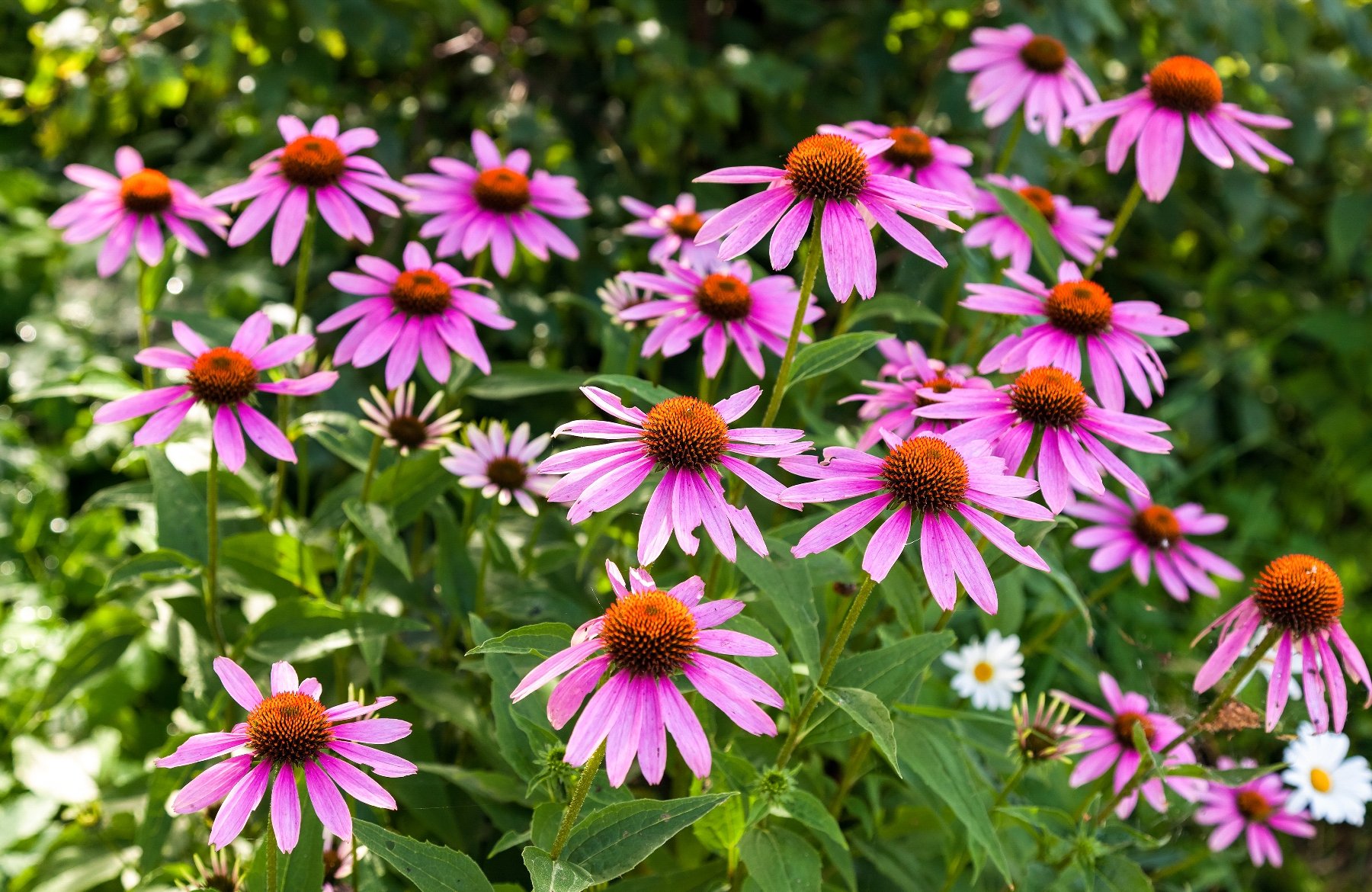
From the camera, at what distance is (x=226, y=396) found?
130 cm

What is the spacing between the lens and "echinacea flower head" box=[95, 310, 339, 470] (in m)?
1.28

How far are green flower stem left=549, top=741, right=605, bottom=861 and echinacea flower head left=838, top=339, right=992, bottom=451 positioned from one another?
507mm

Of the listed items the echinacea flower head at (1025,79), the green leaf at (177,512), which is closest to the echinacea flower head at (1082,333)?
the echinacea flower head at (1025,79)

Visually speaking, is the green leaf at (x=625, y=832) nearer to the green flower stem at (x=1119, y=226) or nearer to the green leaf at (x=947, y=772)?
the green leaf at (x=947, y=772)

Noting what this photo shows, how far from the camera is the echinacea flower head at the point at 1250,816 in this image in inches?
66.6

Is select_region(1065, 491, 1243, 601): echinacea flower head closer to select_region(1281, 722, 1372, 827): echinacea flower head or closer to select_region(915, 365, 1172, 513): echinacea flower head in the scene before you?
select_region(1281, 722, 1372, 827): echinacea flower head

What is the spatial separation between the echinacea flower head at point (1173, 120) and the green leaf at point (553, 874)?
44.3 inches

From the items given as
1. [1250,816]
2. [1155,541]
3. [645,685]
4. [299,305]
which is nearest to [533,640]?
[645,685]

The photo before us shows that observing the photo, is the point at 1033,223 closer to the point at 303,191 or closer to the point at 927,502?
the point at 927,502

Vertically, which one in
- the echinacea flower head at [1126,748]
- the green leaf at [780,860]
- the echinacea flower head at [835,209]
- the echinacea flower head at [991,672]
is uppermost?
the echinacea flower head at [835,209]

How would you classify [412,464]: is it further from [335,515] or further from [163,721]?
[163,721]

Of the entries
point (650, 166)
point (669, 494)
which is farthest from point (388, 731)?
point (650, 166)

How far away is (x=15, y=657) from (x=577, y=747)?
1647 mm

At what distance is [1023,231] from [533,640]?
101cm
